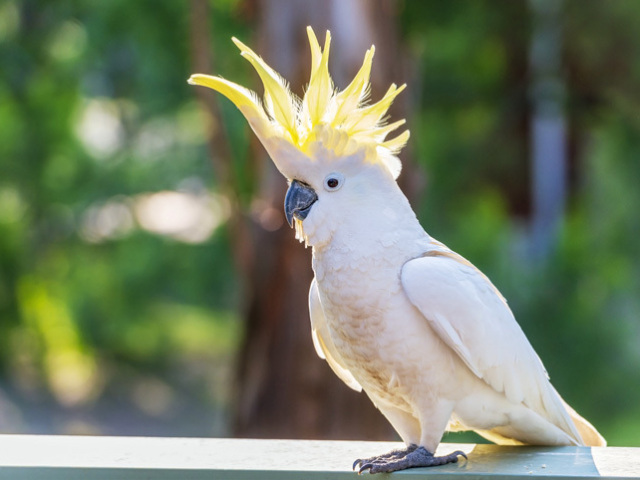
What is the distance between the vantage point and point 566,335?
10.4ft

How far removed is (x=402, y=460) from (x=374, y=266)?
0.97ft

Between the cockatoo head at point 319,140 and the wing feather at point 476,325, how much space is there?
0.15 metres

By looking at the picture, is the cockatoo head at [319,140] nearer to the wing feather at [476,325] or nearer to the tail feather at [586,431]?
the wing feather at [476,325]

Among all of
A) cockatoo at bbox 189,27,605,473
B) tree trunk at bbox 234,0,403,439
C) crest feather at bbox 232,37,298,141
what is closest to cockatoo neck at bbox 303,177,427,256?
cockatoo at bbox 189,27,605,473

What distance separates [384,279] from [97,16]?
272 centimetres

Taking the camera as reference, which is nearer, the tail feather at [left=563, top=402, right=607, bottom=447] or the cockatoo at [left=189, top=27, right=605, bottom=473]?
the cockatoo at [left=189, top=27, right=605, bottom=473]

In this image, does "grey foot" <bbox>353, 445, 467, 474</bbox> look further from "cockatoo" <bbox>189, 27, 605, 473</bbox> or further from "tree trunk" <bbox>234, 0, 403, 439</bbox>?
"tree trunk" <bbox>234, 0, 403, 439</bbox>

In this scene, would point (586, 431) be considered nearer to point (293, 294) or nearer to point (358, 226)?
point (358, 226)

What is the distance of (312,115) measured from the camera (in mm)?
1201

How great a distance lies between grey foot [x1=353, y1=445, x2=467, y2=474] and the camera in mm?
1207

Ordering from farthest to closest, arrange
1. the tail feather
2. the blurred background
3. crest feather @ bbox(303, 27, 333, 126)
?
1. the blurred background
2. the tail feather
3. crest feather @ bbox(303, 27, 333, 126)

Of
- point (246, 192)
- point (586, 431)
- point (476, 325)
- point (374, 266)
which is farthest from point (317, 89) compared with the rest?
point (246, 192)

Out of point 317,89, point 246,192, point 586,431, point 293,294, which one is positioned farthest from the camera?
point 246,192

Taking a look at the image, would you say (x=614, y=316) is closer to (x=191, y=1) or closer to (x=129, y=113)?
(x=191, y=1)
